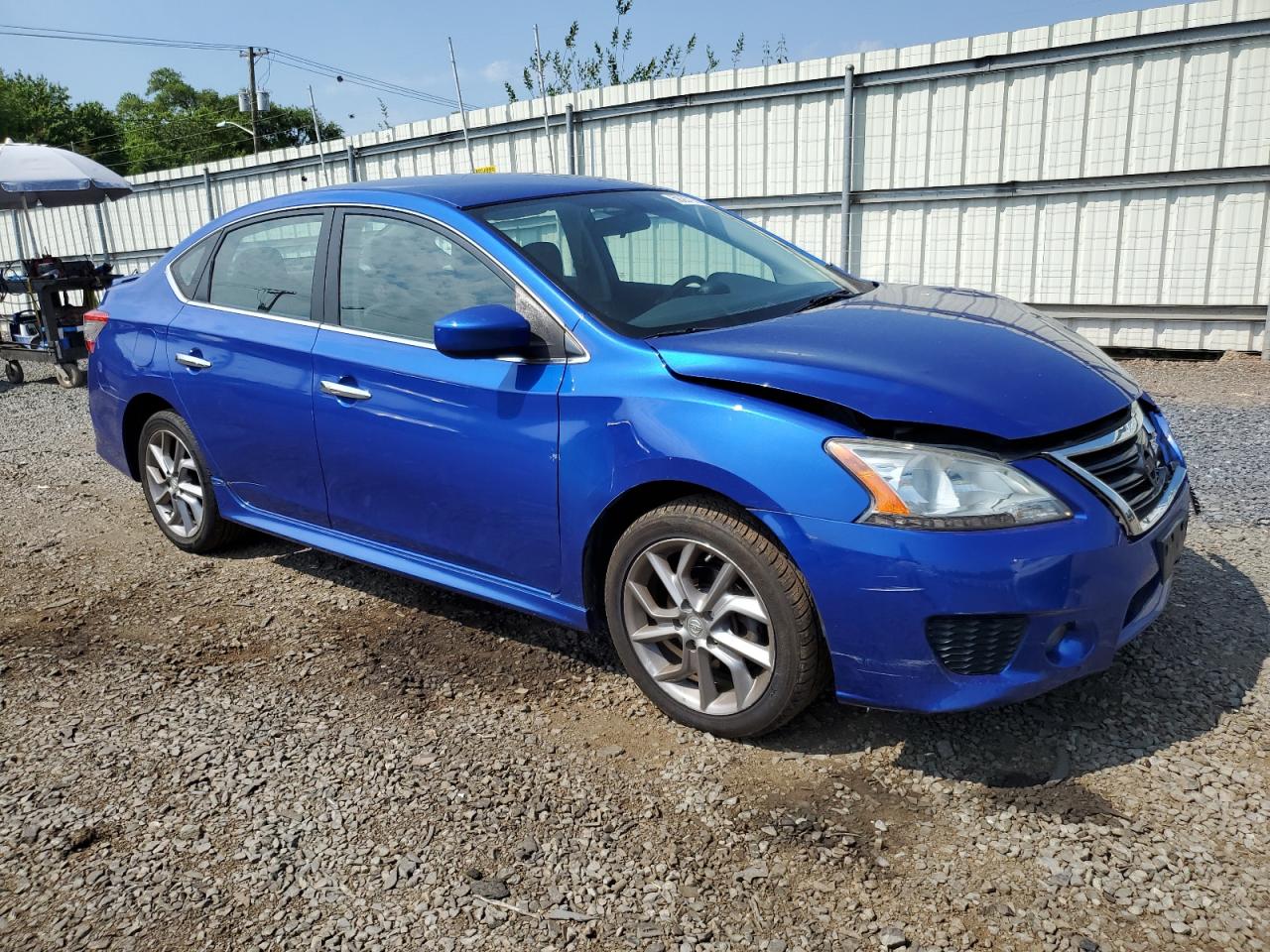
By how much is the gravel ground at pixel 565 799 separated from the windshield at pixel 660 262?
129cm

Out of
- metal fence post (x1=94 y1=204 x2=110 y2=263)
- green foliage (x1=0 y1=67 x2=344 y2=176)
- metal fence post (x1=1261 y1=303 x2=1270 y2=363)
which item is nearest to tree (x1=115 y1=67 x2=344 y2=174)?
green foliage (x1=0 y1=67 x2=344 y2=176)

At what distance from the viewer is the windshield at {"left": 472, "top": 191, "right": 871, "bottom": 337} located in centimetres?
325

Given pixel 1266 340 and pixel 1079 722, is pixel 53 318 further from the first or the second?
pixel 1266 340

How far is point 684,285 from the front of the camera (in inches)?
141

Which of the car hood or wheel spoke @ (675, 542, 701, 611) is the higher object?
the car hood

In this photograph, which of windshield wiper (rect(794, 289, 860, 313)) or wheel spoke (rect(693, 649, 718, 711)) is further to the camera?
windshield wiper (rect(794, 289, 860, 313))

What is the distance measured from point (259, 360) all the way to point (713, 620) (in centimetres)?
225

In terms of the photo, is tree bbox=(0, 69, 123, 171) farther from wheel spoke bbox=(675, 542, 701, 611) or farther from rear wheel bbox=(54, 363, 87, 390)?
wheel spoke bbox=(675, 542, 701, 611)

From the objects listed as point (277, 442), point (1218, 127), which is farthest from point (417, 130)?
point (277, 442)

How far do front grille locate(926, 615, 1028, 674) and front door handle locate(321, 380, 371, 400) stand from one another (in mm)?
2123

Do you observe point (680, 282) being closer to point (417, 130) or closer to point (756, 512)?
point (756, 512)

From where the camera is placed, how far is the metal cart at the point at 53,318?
10617 millimetres

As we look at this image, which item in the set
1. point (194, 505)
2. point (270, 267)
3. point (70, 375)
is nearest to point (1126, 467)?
point (270, 267)

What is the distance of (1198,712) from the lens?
2949 mm
